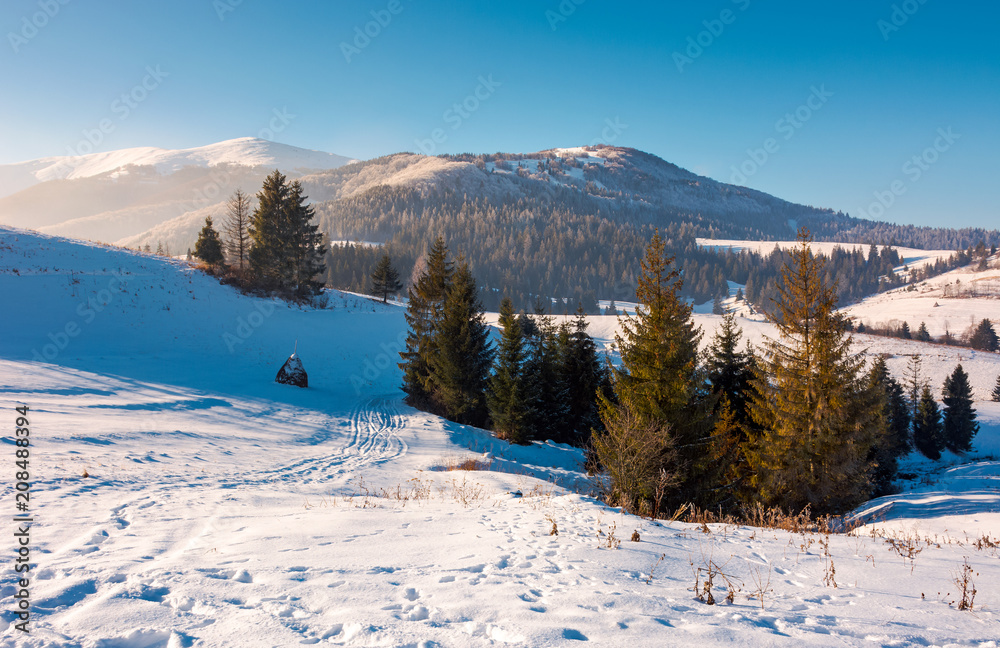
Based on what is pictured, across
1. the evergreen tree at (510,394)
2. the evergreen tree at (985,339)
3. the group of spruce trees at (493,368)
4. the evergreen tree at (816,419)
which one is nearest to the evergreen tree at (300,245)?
the group of spruce trees at (493,368)

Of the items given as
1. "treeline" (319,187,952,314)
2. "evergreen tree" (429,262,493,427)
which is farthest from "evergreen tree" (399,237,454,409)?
"treeline" (319,187,952,314)

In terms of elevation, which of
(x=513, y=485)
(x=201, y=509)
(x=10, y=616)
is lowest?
(x=513, y=485)

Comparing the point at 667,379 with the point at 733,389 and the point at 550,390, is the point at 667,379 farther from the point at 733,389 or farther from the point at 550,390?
the point at 550,390

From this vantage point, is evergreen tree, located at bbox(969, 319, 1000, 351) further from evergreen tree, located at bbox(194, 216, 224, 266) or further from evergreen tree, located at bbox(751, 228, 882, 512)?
evergreen tree, located at bbox(194, 216, 224, 266)

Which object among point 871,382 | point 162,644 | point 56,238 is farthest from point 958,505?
point 56,238

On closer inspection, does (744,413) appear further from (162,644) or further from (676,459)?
A: (162,644)

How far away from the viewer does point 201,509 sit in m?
6.56

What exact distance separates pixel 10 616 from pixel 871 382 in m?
20.2

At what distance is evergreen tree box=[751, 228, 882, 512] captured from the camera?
47.4ft

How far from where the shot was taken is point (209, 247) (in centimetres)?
3997

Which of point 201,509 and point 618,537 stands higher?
point 618,537

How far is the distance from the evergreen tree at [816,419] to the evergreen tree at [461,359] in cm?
1327

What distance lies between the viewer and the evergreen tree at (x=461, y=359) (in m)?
23.1

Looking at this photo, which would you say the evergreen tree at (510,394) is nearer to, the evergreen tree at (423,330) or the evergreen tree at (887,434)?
the evergreen tree at (423,330)
